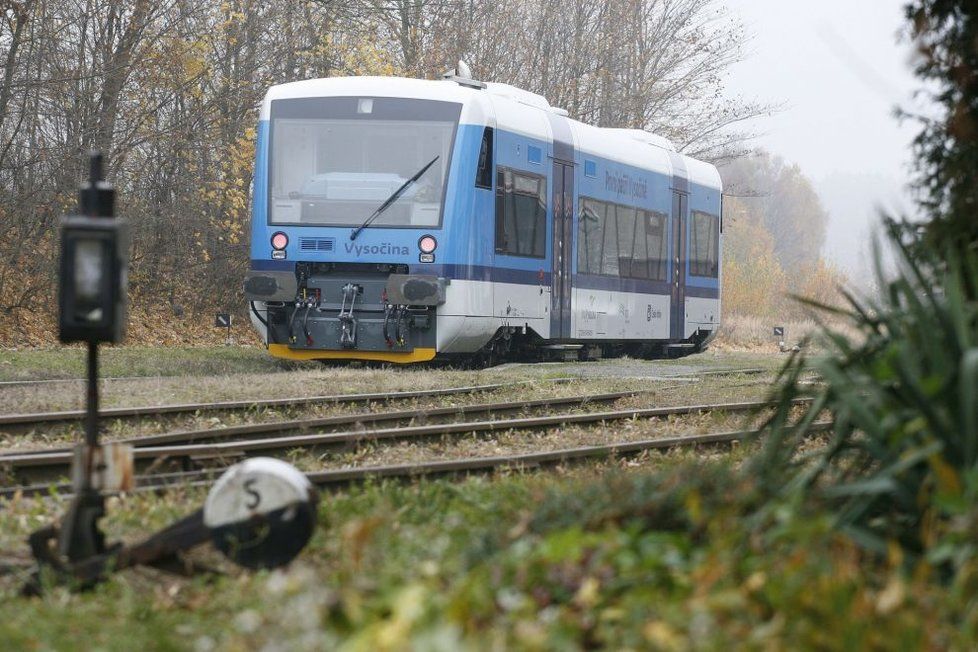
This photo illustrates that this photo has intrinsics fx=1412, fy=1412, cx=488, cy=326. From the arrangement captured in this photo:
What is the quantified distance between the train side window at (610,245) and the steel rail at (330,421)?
5.33 metres

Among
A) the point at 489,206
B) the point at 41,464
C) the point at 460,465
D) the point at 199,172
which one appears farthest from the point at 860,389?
the point at 199,172

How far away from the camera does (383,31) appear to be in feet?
107

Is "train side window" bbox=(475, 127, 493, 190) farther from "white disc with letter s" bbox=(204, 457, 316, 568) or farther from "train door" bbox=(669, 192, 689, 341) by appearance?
"white disc with letter s" bbox=(204, 457, 316, 568)

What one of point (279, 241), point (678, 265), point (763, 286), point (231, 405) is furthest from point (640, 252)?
point (763, 286)

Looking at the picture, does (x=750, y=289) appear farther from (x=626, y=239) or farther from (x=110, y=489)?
(x=110, y=489)

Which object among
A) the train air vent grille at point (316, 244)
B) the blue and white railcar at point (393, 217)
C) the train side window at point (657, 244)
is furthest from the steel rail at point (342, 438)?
the train side window at point (657, 244)

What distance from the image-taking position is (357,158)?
15211 millimetres

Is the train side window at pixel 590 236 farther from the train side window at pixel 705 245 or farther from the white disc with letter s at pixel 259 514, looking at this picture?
the white disc with letter s at pixel 259 514

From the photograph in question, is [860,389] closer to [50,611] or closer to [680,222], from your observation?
[50,611]

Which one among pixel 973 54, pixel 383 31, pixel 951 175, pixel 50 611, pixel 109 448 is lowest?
pixel 50 611

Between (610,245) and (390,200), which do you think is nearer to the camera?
(390,200)

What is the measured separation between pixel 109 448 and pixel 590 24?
35351 mm

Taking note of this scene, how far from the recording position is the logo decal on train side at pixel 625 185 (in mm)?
18938

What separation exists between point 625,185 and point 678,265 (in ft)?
8.37
